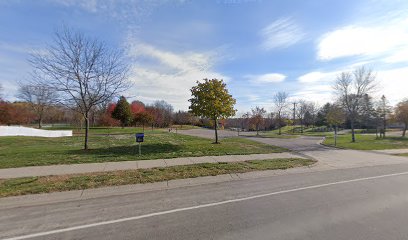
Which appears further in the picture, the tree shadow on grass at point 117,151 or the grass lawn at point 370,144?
the grass lawn at point 370,144

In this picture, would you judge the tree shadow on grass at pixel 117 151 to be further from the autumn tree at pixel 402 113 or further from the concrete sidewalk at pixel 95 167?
the autumn tree at pixel 402 113

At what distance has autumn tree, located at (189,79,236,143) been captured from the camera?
15547 mm

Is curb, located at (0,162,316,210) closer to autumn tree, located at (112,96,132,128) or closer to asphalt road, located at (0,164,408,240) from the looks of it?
asphalt road, located at (0,164,408,240)

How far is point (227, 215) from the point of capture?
4555 mm

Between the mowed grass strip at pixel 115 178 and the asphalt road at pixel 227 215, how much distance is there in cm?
116

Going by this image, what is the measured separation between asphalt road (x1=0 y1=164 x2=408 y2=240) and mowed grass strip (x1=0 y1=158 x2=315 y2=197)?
1164 mm

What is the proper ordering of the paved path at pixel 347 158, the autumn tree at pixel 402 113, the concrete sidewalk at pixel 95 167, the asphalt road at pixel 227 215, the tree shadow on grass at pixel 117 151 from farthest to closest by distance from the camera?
1. the autumn tree at pixel 402 113
2. the tree shadow on grass at pixel 117 151
3. the paved path at pixel 347 158
4. the concrete sidewalk at pixel 95 167
5. the asphalt road at pixel 227 215

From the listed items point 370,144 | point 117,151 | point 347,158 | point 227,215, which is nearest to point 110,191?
point 227,215

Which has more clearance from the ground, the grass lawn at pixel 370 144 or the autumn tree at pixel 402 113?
the autumn tree at pixel 402 113

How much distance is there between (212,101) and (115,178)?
9.63 meters

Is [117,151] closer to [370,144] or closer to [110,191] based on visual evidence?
[110,191]

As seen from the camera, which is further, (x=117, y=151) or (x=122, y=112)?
(x=122, y=112)

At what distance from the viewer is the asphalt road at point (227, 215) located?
379 cm

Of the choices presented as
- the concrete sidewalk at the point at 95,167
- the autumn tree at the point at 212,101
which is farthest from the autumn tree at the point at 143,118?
the concrete sidewalk at the point at 95,167
